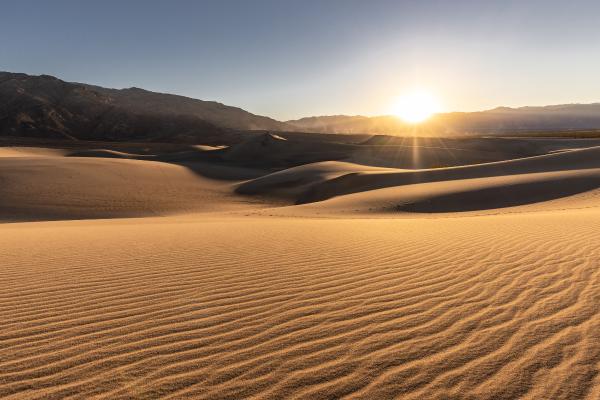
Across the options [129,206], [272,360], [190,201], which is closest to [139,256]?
[272,360]

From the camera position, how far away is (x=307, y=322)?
354 centimetres

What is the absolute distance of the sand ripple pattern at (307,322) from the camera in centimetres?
266

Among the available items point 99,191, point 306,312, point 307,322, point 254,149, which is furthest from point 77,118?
point 307,322

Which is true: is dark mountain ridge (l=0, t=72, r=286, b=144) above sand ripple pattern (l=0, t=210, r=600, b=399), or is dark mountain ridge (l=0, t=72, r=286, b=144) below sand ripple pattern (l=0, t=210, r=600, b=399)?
above

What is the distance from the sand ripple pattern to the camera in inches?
105

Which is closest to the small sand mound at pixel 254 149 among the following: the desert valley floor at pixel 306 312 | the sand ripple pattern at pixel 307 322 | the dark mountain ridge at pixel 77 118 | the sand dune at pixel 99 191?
the sand dune at pixel 99 191

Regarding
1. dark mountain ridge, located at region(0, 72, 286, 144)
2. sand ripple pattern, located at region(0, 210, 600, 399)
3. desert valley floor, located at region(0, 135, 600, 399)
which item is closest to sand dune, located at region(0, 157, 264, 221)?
desert valley floor, located at region(0, 135, 600, 399)

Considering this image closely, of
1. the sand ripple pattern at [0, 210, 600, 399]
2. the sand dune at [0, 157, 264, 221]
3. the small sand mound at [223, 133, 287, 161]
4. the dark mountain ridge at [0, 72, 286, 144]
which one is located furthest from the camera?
the dark mountain ridge at [0, 72, 286, 144]

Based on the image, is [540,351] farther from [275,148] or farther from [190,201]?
[275,148]

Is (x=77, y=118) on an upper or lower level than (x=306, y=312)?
upper

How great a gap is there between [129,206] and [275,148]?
2718 centimetres

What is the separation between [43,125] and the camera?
8350cm

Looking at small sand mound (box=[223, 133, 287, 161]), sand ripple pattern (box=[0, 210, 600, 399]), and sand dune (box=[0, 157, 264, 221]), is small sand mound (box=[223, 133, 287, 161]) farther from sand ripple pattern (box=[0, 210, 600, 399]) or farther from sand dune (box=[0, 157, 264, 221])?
sand ripple pattern (box=[0, 210, 600, 399])

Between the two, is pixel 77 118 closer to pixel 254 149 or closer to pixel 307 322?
pixel 254 149
